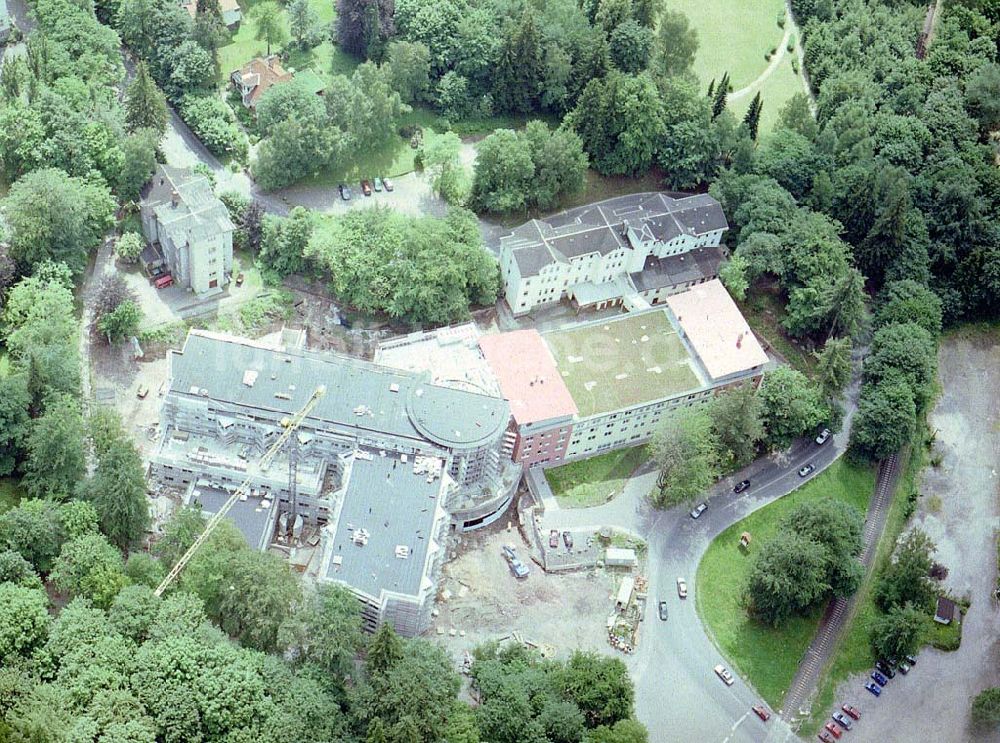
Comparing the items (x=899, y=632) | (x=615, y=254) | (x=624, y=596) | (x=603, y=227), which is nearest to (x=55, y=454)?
(x=624, y=596)

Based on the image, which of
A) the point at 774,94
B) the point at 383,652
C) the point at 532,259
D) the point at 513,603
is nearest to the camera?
the point at 383,652

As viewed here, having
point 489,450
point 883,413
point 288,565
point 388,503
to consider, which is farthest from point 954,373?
point 288,565

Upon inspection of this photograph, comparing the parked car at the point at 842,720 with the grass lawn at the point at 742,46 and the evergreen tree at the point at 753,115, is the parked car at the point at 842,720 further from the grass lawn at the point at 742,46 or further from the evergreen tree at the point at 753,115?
the grass lawn at the point at 742,46

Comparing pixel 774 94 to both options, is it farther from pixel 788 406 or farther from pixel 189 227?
pixel 189 227

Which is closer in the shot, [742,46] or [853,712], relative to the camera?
[853,712]

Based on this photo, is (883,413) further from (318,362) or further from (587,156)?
(318,362)
